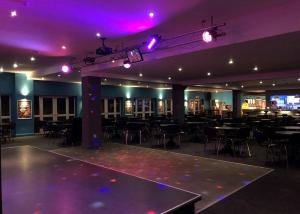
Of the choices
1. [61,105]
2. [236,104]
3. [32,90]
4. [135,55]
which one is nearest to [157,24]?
[135,55]

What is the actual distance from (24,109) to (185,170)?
9612mm

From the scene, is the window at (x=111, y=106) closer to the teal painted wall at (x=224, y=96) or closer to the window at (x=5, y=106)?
the window at (x=5, y=106)

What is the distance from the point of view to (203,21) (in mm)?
4957

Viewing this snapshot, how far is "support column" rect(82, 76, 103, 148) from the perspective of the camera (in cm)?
899

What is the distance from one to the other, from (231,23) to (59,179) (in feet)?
14.3

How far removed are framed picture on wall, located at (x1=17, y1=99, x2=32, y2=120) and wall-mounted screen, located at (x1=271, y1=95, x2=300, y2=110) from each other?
646 inches

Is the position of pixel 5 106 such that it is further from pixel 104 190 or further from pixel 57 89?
pixel 104 190

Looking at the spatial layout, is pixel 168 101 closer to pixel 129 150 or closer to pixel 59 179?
pixel 129 150

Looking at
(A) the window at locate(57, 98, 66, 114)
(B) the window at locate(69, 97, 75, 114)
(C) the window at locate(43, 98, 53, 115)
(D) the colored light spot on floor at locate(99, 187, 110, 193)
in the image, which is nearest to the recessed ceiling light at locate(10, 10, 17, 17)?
(D) the colored light spot on floor at locate(99, 187, 110, 193)

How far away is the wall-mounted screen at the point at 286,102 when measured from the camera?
17933 millimetres

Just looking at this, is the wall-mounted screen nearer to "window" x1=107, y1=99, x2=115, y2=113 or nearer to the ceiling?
"window" x1=107, y1=99, x2=115, y2=113

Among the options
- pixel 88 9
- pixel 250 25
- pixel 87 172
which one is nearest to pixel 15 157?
pixel 87 172

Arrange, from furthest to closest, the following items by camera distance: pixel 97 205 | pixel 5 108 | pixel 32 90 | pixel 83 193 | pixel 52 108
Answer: pixel 52 108, pixel 32 90, pixel 5 108, pixel 83 193, pixel 97 205

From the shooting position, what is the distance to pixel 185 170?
5746 millimetres
